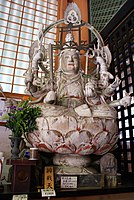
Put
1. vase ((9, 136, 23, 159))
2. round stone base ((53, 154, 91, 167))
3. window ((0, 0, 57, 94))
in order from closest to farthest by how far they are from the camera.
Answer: vase ((9, 136, 23, 159)) → round stone base ((53, 154, 91, 167)) → window ((0, 0, 57, 94))

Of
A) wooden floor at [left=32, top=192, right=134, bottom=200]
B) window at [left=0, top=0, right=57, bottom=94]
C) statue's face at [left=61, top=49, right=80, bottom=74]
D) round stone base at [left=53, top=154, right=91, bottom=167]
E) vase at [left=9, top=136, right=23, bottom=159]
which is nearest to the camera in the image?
wooden floor at [left=32, top=192, right=134, bottom=200]

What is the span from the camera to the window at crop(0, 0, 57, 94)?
10.9 feet

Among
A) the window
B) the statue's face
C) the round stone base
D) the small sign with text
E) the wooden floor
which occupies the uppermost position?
the window

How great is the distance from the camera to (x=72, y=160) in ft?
5.50

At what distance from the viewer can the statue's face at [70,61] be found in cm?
214

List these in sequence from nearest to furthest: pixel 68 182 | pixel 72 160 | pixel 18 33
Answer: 1. pixel 68 182
2. pixel 72 160
3. pixel 18 33

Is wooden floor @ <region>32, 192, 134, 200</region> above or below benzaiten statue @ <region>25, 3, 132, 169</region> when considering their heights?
below

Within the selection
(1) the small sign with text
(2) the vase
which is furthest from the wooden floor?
(2) the vase

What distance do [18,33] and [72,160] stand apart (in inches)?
114

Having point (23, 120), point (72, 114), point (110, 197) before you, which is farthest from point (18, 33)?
point (110, 197)

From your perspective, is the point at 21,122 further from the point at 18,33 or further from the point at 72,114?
the point at 18,33

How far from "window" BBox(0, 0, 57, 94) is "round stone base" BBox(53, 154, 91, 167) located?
187cm

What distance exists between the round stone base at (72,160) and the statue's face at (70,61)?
95 cm

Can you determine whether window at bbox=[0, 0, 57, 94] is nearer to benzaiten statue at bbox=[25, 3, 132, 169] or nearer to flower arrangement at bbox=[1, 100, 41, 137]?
benzaiten statue at bbox=[25, 3, 132, 169]
